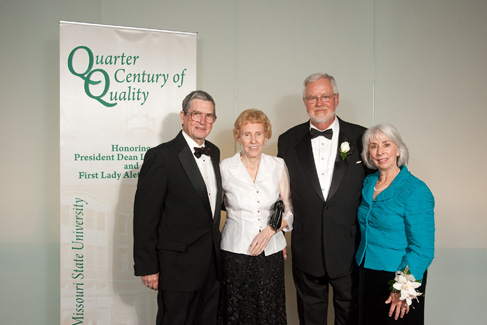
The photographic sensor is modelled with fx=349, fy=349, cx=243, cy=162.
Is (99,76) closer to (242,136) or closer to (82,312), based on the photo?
(242,136)

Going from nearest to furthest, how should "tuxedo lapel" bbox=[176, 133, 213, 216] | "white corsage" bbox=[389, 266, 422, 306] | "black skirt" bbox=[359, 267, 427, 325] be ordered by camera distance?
"white corsage" bbox=[389, 266, 422, 306] → "black skirt" bbox=[359, 267, 427, 325] → "tuxedo lapel" bbox=[176, 133, 213, 216]

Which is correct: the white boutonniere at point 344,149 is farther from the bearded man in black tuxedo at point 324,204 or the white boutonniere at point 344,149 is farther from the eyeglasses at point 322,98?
the eyeglasses at point 322,98

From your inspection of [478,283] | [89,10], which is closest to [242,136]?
[89,10]

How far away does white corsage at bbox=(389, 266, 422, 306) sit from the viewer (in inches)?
73.9

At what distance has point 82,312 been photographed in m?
2.87

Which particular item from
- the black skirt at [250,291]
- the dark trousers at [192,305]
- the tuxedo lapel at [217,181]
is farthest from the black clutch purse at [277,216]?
the dark trousers at [192,305]

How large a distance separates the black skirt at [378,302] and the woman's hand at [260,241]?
63 centimetres

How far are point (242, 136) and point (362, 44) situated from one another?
2079 mm

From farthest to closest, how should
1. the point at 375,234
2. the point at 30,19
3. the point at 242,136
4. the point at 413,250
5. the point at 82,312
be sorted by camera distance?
1. the point at 30,19
2. the point at 82,312
3. the point at 242,136
4. the point at 375,234
5. the point at 413,250

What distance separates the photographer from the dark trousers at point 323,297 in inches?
93.7

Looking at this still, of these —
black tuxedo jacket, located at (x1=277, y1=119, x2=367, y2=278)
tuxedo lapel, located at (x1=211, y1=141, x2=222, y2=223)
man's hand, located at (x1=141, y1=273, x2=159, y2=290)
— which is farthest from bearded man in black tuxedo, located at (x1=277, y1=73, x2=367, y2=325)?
man's hand, located at (x1=141, y1=273, x2=159, y2=290)

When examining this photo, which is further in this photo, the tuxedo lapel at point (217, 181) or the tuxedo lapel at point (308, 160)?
the tuxedo lapel at point (308, 160)

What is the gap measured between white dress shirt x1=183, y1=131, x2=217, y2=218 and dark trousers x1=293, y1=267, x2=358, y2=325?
2.78 feet

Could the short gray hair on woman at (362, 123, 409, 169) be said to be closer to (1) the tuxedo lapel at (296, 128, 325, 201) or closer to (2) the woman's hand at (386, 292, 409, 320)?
(1) the tuxedo lapel at (296, 128, 325, 201)
